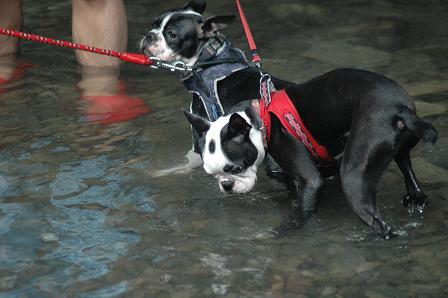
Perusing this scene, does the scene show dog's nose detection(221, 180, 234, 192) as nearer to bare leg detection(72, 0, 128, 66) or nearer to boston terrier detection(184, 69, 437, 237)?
boston terrier detection(184, 69, 437, 237)

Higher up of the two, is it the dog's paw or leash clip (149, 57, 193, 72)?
leash clip (149, 57, 193, 72)

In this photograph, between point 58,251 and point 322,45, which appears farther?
point 322,45

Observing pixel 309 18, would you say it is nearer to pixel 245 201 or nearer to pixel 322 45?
pixel 322 45

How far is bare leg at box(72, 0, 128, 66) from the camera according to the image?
7.05 meters

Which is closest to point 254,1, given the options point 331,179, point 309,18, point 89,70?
point 309,18

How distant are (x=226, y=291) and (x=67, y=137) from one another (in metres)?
2.62

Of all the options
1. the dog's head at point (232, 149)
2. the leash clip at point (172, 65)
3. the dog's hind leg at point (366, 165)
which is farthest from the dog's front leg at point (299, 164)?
the leash clip at point (172, 65)

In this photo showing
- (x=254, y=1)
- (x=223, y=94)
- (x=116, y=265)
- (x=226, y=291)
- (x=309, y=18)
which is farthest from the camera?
(x=254, y=1)

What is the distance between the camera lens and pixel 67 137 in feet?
20.0

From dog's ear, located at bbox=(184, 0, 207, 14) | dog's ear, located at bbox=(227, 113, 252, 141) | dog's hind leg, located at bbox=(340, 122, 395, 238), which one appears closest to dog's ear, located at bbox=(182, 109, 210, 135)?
dog's ear, located at bbox=(227, 113, 252, 141)

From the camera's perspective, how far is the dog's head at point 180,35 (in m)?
5.51

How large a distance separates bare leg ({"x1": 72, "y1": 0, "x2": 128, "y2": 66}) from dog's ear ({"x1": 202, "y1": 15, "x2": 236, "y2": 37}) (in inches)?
70.9

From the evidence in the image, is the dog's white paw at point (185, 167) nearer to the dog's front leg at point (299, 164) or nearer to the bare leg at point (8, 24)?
the dog's front leg at point (299, 164)

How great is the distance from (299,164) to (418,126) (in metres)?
0.80
